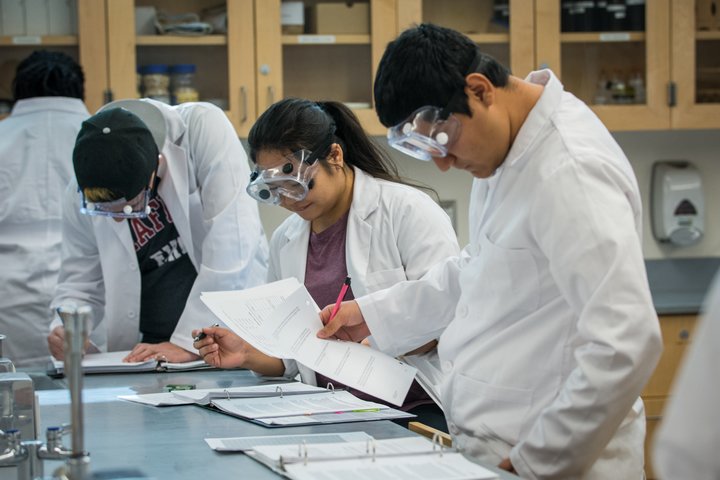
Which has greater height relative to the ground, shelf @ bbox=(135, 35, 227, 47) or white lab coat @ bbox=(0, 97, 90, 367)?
shelf @ bbox=(135, 35, 227, 47)

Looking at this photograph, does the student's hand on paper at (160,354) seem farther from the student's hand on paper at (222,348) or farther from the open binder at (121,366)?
the student's hand on paper at (222,348)

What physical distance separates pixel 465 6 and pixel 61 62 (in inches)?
62.2

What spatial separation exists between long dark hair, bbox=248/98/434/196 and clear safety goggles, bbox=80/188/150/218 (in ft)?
0.98

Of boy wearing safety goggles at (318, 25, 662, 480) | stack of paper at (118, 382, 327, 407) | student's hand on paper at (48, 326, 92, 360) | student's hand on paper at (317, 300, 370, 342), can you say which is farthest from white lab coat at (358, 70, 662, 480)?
student's hand on paper at (48, 326, 92, 360)

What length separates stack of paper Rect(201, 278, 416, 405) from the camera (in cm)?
187

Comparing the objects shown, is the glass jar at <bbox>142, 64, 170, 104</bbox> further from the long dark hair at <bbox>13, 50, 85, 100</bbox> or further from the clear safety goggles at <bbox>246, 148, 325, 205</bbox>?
the clear safety goggles at <bbox>246, 148, 325, 205</bbox>

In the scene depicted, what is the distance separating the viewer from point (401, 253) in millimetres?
2258

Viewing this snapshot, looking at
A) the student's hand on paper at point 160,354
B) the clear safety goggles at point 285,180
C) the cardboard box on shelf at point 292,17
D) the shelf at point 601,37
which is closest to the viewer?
the clear safety goggles at point 285,180

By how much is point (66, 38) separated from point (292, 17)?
846mm

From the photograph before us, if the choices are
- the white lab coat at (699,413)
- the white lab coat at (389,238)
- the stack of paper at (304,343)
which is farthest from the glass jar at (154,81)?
the white lab coat at (699,413)

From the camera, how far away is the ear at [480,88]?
1.50 meters

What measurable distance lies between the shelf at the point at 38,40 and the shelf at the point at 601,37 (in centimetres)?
187

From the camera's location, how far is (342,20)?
376cm

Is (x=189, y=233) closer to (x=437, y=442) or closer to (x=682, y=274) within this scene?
(x=437, y=442)
